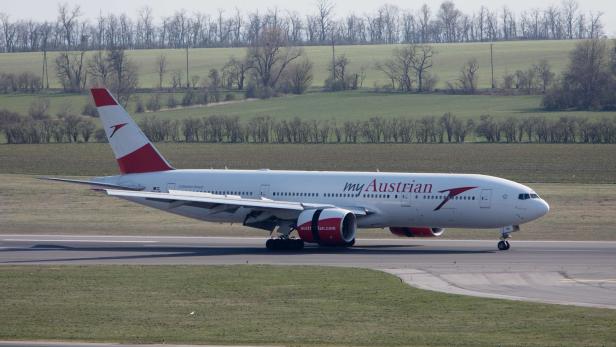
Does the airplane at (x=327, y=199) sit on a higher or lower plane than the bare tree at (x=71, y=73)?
lower

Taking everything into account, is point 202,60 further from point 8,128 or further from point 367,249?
point 367,249

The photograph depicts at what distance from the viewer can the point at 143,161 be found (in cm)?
5078

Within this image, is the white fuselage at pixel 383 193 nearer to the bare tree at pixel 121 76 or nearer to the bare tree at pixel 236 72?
the bare tree at pixel 121 76

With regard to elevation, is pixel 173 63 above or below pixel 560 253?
above

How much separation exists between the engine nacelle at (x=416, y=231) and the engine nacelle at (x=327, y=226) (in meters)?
3.29

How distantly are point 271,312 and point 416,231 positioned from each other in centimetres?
2042

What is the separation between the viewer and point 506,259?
40500 millimetres

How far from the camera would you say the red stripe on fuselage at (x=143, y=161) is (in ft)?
167

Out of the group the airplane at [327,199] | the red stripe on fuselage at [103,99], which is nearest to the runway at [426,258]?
the airplane at [327,199]

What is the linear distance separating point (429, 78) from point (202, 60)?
4895cm

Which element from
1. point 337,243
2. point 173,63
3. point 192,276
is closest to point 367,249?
point 337,243

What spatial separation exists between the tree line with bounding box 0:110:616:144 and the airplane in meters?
57.6

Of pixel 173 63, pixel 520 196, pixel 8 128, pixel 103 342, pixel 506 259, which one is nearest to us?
pixel 103 342

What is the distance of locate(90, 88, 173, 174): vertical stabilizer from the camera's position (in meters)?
50.8
